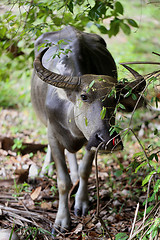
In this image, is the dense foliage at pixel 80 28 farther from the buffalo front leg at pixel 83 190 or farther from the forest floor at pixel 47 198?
the buffalo front leg at pixel 83 190

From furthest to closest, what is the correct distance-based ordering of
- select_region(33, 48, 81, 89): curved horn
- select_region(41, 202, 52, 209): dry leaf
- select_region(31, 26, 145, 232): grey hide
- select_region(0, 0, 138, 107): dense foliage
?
select_region(41, 202, 52, 209): dry leaf, select_region(0, 0, 138, 107): dense foliage, select_region(33, 48, 81, 89): curved horn, select_region(31, 26, 145, 232): grey hide

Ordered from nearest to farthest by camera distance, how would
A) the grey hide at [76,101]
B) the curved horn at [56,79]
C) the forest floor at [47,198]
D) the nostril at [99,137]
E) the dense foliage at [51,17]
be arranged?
the nostril at [99,137]
the grey hide at [76,101]
the curved horn at [56,79]
the dense foliage at [51,17]
the forest floor at [47,198]

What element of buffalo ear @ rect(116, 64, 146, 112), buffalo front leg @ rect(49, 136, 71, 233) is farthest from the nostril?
buffalo front leg @ rect(49, 136, 71, 233)

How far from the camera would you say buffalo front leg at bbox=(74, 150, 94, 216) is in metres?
3.90

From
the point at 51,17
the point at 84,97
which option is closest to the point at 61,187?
the point at 84,97

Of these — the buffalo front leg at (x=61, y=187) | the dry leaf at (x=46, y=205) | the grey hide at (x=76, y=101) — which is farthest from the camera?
the dry leaf at (x=46, y=205)

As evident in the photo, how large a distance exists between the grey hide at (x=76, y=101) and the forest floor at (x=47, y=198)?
8.4 inches

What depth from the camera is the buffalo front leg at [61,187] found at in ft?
11.6

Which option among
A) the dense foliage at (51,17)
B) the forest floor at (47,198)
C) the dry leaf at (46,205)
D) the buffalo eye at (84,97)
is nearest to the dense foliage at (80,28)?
the dense foliage at (51,17)

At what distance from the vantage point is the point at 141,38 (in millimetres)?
11797

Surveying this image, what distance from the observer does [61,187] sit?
12.1ft

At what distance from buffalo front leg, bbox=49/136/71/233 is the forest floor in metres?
0.10

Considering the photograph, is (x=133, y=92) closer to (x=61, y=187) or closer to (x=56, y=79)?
(x=56, y=79)

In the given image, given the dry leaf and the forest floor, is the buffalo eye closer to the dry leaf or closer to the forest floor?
the forest floor
